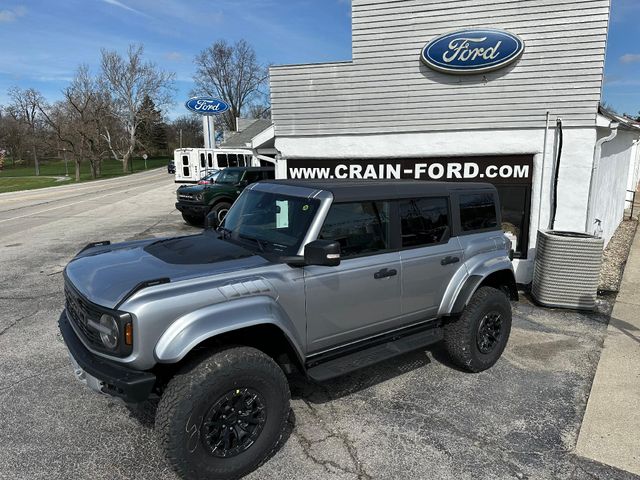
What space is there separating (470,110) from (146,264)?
19.0 ft

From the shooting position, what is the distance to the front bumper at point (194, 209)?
13109 mm

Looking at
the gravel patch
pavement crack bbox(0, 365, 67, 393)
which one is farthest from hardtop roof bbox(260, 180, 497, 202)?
the gravel patch

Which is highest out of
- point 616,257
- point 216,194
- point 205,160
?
point 205,160

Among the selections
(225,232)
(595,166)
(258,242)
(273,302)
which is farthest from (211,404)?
(595,166)

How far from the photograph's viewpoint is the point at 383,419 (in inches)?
144

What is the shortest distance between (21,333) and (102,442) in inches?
111

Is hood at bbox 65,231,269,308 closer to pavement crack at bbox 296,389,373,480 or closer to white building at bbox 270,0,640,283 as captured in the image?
pavement crack at bbox 296,389,373,480

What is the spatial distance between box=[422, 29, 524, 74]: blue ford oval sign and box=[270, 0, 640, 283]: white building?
0.14 m

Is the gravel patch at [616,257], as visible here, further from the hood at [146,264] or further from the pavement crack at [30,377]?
the pavement crack at [30,377]

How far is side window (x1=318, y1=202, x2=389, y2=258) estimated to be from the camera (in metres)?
3.52

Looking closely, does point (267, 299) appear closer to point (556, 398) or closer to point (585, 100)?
point (556, 398)

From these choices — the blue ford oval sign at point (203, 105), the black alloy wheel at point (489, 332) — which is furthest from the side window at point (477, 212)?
the blue ford oval sign at point (203, 105)

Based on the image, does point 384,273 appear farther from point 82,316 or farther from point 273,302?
point 82,316

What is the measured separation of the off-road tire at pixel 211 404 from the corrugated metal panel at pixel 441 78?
5638 millimetres
